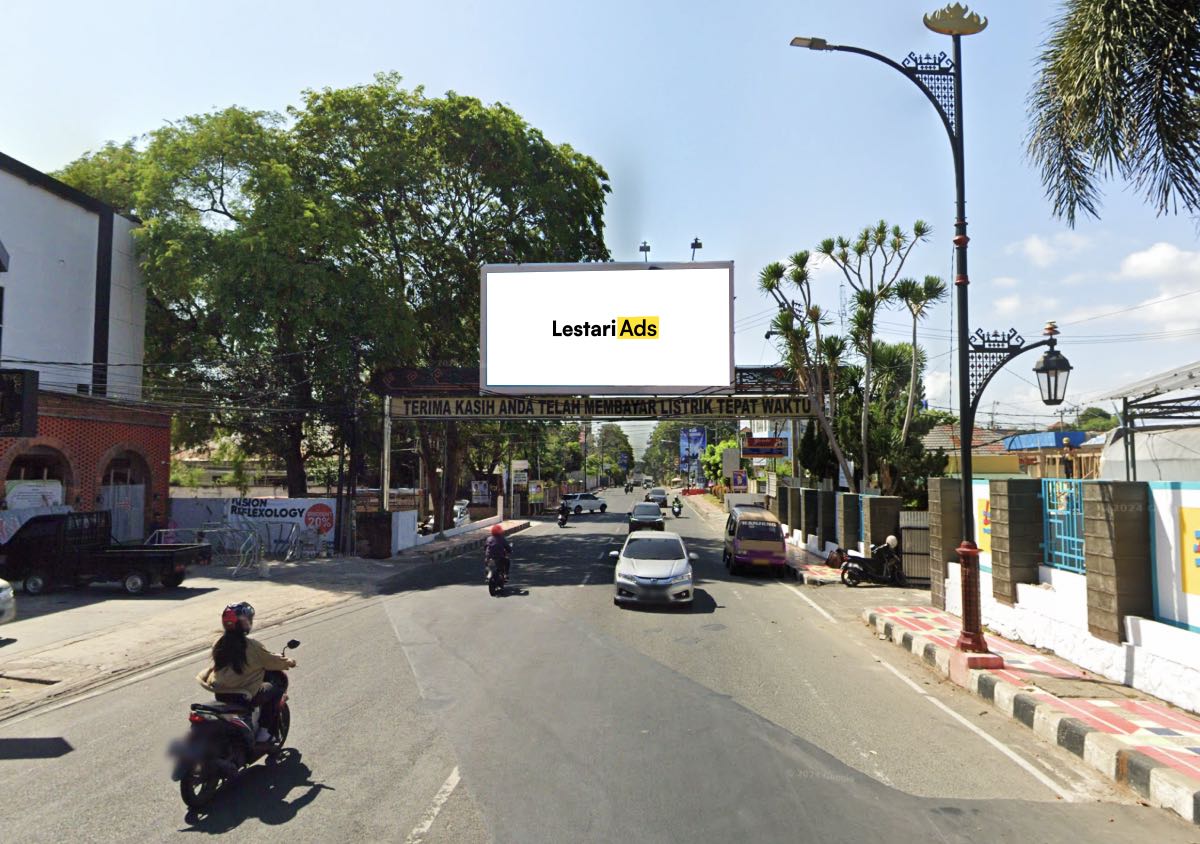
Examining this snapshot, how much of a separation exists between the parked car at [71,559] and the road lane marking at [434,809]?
13968 millimetres

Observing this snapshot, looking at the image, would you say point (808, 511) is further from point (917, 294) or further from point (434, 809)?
point (434, 809)

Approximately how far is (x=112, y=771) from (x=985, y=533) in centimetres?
1247

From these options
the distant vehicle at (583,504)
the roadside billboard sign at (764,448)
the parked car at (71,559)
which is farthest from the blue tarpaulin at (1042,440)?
the distant vehicle at (583,504)

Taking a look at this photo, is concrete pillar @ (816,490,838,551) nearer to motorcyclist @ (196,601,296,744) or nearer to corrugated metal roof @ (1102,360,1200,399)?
corrugated metal roof @ (1102,360,1200,399)

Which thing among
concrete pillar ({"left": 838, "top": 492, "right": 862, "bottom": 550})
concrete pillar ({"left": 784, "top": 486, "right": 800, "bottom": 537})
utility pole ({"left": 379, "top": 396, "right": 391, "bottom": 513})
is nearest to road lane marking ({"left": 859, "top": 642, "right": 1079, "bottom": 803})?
concrete pillar ({"left": 838, "top": 492, "right": 862, "bottom": 550})

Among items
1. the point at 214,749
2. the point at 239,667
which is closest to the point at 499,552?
the point at 239,667

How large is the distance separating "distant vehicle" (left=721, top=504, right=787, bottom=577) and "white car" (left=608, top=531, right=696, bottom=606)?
5.49m

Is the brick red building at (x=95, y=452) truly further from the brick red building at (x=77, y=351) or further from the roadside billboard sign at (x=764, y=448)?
the roadside billboard sign at (x=764, y=448)

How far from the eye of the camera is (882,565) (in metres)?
20.2

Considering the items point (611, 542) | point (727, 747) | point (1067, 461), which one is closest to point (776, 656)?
point (727, 747)

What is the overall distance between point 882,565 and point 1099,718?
12.6 meters

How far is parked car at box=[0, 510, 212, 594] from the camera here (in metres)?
17.0

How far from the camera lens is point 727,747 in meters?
6.86

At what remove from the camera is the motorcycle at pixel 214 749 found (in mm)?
5422
